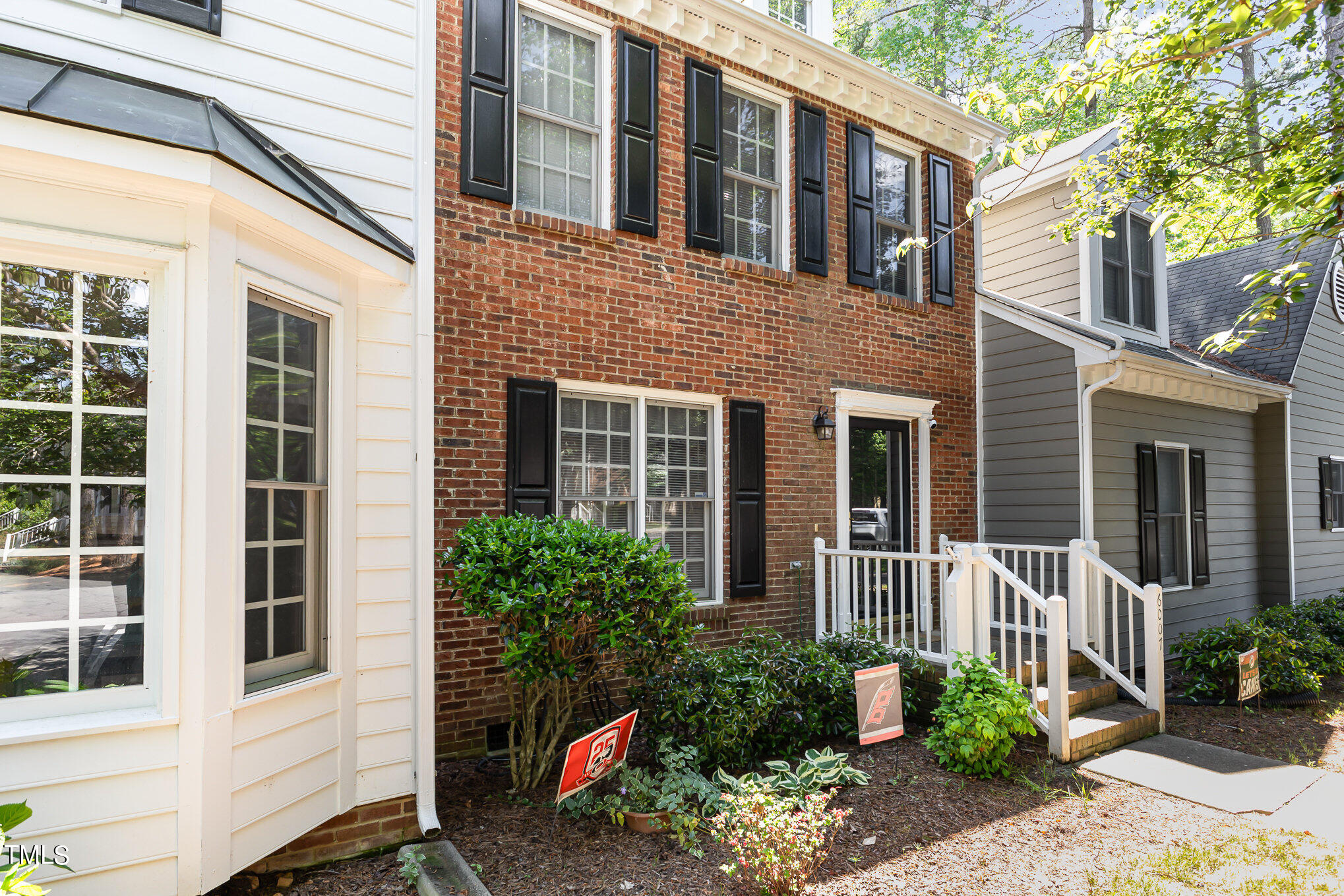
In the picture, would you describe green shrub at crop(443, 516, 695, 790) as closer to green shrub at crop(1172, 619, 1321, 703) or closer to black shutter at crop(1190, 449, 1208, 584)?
green shrub at crop(1172, 619, 1321, 703)

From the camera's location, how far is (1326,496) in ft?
36.8

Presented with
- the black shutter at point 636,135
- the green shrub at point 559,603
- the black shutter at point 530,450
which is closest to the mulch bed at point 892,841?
the green shrub at point 559,603

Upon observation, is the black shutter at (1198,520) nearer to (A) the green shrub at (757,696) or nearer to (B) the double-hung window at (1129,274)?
(B) the double-hung window at (1129,274)

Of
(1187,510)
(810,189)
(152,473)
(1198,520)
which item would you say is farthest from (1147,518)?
(152,473)

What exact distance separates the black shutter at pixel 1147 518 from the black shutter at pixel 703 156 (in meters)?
5.42

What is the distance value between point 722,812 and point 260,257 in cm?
332

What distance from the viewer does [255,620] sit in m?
3.14

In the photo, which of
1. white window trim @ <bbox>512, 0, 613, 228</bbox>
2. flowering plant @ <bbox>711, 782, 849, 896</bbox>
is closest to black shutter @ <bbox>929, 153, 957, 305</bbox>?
white window trim @ <bbox>512, 0, 613, 228</bbox>

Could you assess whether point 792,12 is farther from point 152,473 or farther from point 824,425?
point 152,473

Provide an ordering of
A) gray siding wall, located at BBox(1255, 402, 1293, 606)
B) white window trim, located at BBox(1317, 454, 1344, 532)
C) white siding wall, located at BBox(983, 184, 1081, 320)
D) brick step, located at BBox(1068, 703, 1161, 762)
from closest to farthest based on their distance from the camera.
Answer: brick step, located at BBox(1068, 703, 1161, 762), white siding wall, located at BBox(983, 184, 1081, 320), gray siding wall, located at BBox(1255, 402, 1293, 606), white window trim, located at BBox(1317, 454, 1344, 532)

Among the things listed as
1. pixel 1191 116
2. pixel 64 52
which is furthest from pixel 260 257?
pixel 1191 116

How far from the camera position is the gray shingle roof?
1070 cm

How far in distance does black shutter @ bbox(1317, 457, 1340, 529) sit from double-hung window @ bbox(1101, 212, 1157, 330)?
4480 millimetres

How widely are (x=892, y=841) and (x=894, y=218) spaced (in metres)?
5.95
